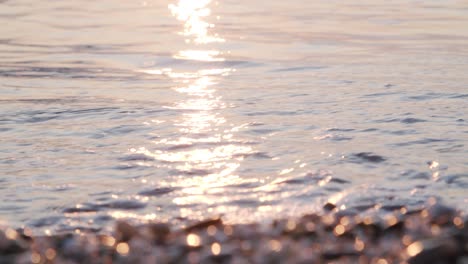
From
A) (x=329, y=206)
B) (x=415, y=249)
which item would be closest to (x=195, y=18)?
(x=329, y=206)

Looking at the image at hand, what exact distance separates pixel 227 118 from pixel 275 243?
3312mm

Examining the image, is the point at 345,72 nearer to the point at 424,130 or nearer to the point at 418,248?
the point at 424,130

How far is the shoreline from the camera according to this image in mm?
3158

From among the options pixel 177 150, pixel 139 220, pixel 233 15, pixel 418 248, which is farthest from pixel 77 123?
pixel 233 15

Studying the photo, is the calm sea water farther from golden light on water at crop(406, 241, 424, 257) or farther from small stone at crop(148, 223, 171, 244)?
golden light on water at crop(406, 241, 424, 257)

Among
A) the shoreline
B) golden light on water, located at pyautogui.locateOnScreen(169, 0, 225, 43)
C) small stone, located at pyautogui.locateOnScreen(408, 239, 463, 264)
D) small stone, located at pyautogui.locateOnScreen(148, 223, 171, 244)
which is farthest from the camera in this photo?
golden light on water, located at pyautogui.locateOnScreen(169, 0, 225, 43)

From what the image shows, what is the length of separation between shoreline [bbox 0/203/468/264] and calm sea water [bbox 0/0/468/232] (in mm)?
665

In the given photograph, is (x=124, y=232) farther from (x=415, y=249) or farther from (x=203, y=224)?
(x=415, y=249)

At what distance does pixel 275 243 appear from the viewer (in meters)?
3.30

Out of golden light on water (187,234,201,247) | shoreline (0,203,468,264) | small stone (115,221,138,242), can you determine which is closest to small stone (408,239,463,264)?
shoreline (0,203,468,264)

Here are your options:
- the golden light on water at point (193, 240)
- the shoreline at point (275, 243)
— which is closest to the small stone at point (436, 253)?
the shoreline at point (275, 243)

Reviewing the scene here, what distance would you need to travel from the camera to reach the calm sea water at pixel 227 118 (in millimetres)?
4719

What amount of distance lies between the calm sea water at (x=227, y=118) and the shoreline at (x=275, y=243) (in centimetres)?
66

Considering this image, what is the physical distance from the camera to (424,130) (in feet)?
19.7
